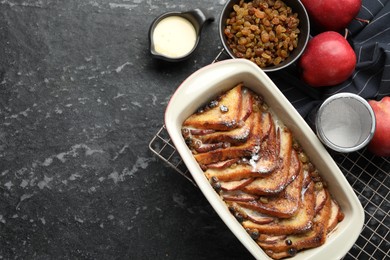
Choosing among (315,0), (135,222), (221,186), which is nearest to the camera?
(221,186)

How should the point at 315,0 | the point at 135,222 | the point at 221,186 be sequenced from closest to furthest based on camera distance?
the point at 221,186
the point at 315,0
the point at 135,222

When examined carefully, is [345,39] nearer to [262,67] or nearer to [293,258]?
[262,67]

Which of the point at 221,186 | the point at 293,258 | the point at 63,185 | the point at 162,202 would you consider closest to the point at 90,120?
the point at 63,185

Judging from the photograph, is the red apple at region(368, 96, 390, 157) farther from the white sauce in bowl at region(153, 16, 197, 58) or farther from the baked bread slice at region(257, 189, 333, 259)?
the white sauce in bowl at region(153, 16, 197, 58)

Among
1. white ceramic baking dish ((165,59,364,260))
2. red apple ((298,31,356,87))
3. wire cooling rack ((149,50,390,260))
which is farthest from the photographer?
wire cooling rack ((149,50,390,260))

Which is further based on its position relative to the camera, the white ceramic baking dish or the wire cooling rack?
the wire cooling rack

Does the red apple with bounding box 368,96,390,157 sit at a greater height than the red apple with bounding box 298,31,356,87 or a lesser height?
lesser

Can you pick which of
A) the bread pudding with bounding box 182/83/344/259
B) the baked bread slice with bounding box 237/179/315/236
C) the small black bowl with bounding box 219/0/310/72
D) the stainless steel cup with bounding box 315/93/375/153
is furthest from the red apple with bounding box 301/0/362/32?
the baked bread slice with bounding box 237/179/315/236
